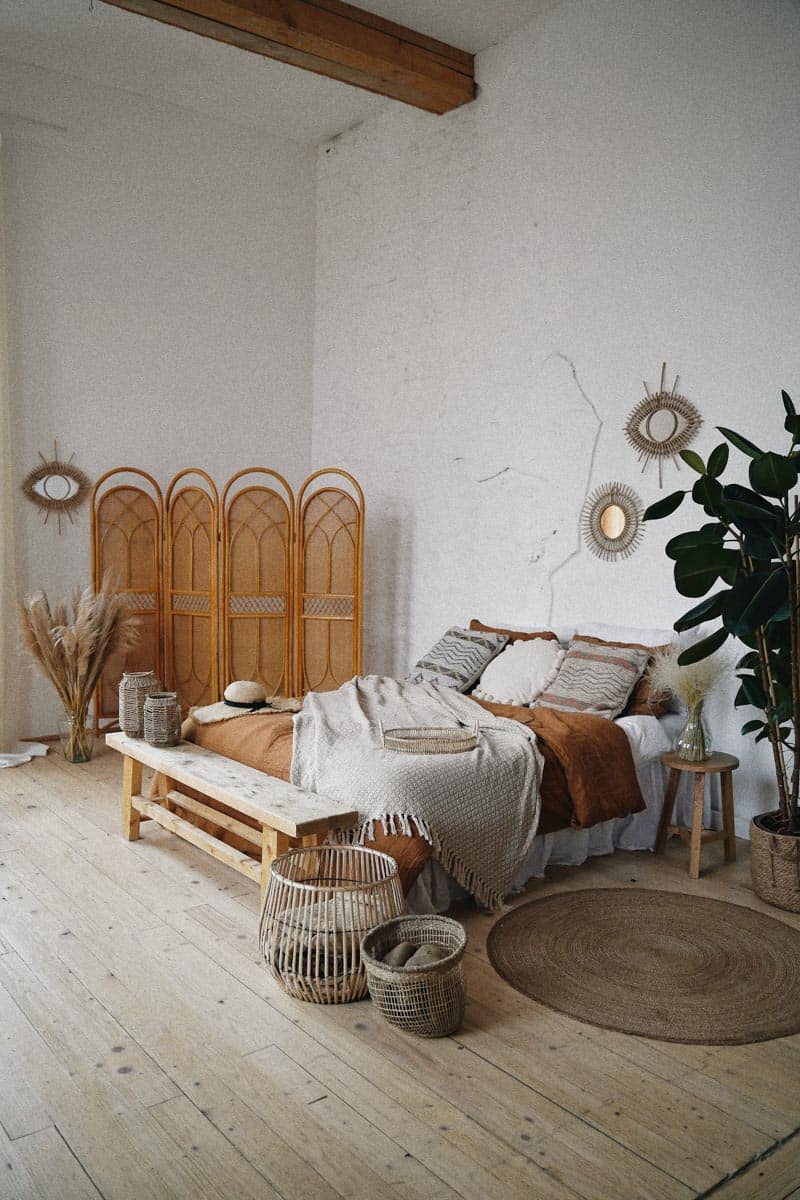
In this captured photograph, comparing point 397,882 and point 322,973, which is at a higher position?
point 397,882

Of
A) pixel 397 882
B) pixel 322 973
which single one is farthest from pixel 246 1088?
pixel 397 882

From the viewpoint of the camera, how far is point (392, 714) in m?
3.71

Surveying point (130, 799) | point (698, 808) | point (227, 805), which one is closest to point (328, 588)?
point (130, 799)

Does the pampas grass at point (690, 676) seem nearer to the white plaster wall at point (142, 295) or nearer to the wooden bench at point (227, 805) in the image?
the wooden bench at point (227, 805)

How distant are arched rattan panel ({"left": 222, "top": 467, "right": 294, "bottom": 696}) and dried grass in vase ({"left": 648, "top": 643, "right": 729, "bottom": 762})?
2.39m

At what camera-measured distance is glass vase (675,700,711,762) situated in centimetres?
351

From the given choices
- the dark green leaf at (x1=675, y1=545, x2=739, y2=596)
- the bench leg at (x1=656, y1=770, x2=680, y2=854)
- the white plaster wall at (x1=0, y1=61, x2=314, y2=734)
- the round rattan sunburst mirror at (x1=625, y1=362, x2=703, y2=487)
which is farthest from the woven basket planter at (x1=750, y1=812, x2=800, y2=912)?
the white plaster wall at (x1=0, y1=61, x2=314, y2=734)

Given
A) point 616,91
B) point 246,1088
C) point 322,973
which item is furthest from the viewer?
point 616,91

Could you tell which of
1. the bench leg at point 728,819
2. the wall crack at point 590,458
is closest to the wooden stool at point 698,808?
the bench leg at point 728,819

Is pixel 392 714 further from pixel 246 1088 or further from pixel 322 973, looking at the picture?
pixel 246 1088

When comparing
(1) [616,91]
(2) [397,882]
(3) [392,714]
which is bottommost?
(2) [397,882]

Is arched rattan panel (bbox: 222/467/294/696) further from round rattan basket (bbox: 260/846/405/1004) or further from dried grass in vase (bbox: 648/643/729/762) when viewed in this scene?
round rattan basket (bbox: 260/846/405/1004)

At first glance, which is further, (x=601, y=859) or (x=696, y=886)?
(x=601, y=859)

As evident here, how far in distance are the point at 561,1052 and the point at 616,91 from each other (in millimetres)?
4009
